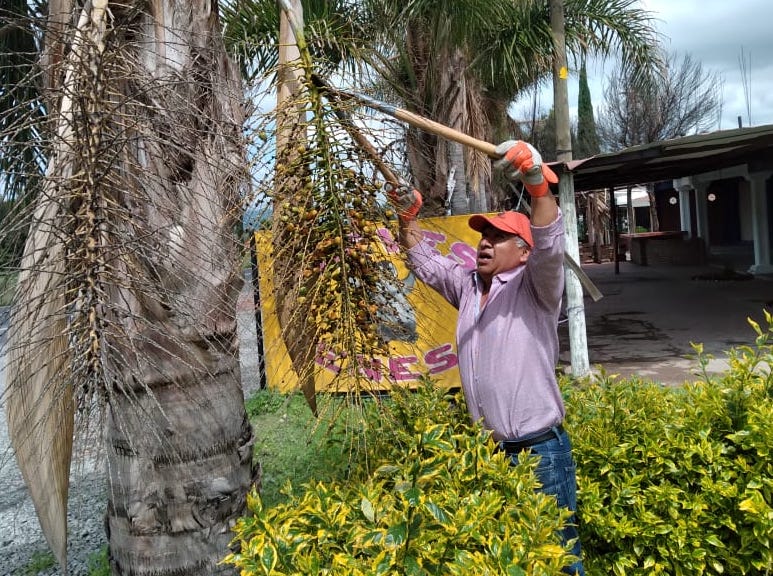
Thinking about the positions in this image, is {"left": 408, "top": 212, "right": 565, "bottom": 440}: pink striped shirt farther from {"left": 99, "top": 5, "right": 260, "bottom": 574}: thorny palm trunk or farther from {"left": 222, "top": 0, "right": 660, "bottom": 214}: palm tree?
{"left": 222, "top": 0, "right": 660, "bottom": 214}: palm tree

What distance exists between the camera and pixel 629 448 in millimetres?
2877

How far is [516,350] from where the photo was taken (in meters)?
2.52

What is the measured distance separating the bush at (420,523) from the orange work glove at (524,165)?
920 millimetres

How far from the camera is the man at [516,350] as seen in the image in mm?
2510

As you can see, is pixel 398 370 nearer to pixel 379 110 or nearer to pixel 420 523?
pixel 420 523

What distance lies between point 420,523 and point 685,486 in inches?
66.7

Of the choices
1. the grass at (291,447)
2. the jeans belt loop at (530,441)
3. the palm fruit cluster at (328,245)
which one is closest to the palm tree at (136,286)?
the palm fruit cluster at (328,245)

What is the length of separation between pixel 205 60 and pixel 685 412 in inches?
108

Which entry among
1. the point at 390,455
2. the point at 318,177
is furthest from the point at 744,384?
the point at 318,177

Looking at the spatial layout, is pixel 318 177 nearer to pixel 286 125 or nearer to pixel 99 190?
pixel 286 125

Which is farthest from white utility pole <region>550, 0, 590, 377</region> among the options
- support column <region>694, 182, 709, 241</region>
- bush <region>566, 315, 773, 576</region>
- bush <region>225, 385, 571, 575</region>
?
support column <region>694, 182, 709, 241</region>

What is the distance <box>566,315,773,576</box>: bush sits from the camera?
267 centimetres

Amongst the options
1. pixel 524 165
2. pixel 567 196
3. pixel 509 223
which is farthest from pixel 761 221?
pixel 524 165

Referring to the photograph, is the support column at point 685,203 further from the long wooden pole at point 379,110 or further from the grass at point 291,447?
the long wooden pole at point 379,110
